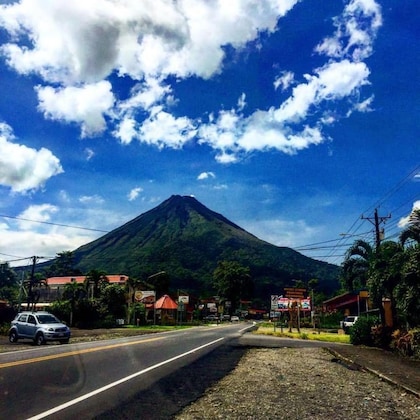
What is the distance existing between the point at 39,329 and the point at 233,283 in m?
119

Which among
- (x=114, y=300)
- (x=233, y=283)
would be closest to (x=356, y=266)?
(x=114, y=300)

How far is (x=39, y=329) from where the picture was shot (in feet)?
81.7

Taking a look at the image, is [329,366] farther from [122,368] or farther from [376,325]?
[376,325]

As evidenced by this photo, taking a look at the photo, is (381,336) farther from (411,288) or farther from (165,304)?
(165,304)

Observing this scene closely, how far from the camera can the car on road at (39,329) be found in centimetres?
2462

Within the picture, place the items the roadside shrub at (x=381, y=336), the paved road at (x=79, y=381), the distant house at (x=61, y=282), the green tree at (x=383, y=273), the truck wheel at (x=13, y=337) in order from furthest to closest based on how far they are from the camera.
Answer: the distant house at (x=61, y=282) < the truck wheel at (x=13, y=337) < the roadside shrub at (x=381, y=336) < the green tree at (x=383, y=273) < the paved road at (x=79, y=381)

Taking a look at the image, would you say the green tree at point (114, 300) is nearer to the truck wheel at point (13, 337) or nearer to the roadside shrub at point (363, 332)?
the truck wheel at point (13, 337)

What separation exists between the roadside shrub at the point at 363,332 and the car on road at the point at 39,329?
16.8 m

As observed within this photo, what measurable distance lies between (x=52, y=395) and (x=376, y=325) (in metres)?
22.8

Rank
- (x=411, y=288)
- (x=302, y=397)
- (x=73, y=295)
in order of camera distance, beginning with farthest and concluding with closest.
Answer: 1. (x=73, y=295)
2. (x=411, y=288)
3. (x=302, y=397)

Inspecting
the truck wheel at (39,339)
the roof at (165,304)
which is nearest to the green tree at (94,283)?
the roof at (165,304)

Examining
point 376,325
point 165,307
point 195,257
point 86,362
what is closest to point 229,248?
point 195,257

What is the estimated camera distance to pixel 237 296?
143 m

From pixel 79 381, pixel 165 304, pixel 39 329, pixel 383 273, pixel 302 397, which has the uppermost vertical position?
pixel 383 273
